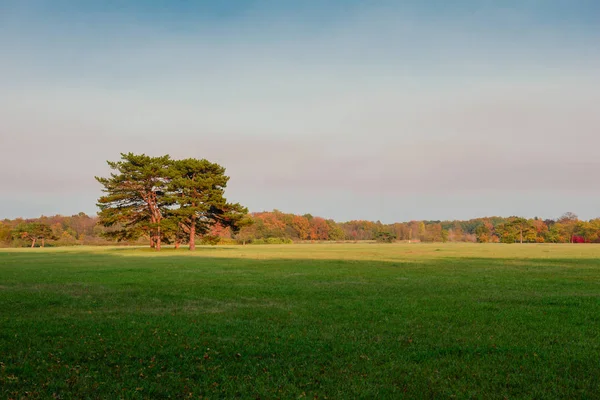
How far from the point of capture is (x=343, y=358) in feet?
23.6

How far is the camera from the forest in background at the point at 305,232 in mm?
99500

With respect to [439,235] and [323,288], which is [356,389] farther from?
[439,235]

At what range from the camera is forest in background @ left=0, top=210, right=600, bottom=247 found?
9950 centimetres

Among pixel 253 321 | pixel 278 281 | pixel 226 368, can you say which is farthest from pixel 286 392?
pixel 278 281

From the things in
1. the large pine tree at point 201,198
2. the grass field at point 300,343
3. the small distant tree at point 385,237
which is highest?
→ the large pine tree at point 201,198

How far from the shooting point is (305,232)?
14638cm

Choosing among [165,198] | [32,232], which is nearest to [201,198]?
[165,198]

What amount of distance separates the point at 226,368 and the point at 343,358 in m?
1.94

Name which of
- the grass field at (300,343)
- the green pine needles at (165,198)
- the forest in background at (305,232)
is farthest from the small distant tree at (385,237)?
the grass field at (300,343)

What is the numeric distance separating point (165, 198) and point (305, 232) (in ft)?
311

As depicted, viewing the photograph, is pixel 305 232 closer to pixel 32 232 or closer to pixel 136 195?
pixel 32 232

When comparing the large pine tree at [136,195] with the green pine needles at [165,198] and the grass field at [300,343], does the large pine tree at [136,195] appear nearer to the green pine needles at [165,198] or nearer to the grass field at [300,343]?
the green pine needles at [165,198]

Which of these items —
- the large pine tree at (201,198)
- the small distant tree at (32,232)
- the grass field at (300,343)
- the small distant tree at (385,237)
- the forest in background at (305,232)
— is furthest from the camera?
the small distant tree at (385,237)

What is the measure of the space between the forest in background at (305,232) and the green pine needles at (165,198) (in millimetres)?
37098
